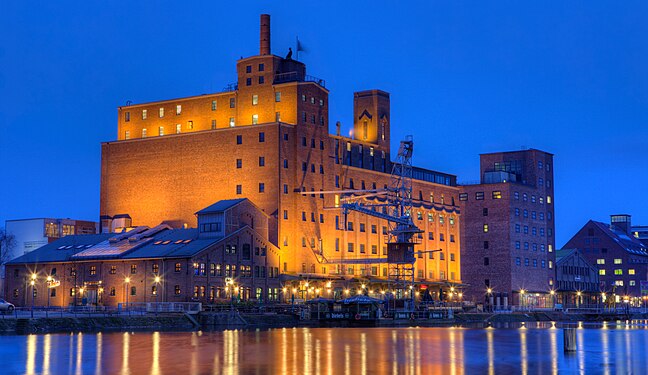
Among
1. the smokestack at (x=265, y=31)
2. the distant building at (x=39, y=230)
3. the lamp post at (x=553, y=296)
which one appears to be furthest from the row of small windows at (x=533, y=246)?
the distant building at (x=39, y=230)

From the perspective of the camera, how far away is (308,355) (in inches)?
1999

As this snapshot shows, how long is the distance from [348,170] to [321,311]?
36.1m

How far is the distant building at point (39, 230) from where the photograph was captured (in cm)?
14425

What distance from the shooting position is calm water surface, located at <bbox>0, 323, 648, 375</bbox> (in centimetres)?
4269

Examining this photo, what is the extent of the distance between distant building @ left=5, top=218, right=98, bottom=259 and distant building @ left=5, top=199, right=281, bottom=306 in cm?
2233

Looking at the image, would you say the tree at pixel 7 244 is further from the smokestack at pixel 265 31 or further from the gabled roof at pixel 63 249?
the smokestack at pixel 265 31

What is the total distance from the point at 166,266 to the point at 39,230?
46749 millimetres

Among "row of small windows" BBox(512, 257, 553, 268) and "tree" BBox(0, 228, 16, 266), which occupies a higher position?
"tree" BBox(0, 228, 16, 266)

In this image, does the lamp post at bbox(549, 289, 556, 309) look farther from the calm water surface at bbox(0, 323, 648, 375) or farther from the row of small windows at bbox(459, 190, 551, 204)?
the calm water surface at bbox(0, 323, 648, 375)

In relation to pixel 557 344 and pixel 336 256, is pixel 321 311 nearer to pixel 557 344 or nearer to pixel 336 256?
pixel 336 256

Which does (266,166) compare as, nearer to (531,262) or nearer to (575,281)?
(531,262)

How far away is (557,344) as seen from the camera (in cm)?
6294

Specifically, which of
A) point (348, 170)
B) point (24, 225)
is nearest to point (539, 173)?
point (348, 170)

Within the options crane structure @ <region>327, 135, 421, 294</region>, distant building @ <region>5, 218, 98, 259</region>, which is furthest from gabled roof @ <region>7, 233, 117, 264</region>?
crane structure @ <region>327, 135, 421, 294</region>
